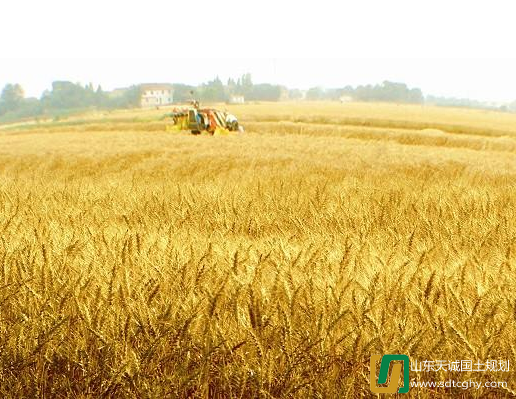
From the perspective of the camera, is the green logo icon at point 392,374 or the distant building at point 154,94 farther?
the distant building at point 154,94

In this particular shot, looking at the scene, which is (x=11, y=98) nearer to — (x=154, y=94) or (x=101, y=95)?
(x=101, y=95)

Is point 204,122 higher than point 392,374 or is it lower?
higher

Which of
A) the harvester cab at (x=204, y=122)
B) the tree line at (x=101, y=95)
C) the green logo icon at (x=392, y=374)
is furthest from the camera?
the tree line at (x=101, y=95)

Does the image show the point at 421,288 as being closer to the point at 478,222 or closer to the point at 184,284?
the point at 184,284

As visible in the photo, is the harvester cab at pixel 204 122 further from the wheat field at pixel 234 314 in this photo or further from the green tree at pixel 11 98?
the green tree at pixel 11 98

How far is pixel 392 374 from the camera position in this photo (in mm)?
1188

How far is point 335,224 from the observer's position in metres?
2.99

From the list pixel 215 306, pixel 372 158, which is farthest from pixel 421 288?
pixel 372 158

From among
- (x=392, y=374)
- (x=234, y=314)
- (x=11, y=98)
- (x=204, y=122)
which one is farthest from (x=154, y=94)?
(x=392, y=374)

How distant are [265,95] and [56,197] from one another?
150m

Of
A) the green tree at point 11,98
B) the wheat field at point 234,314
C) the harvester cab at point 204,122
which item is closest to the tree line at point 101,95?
the green tree at point 11,98

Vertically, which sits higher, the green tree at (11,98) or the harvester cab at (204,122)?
the green tree at (11,98)

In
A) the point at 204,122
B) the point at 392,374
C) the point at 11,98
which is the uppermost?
the point at 11,98

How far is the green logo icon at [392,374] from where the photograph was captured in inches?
46.0
